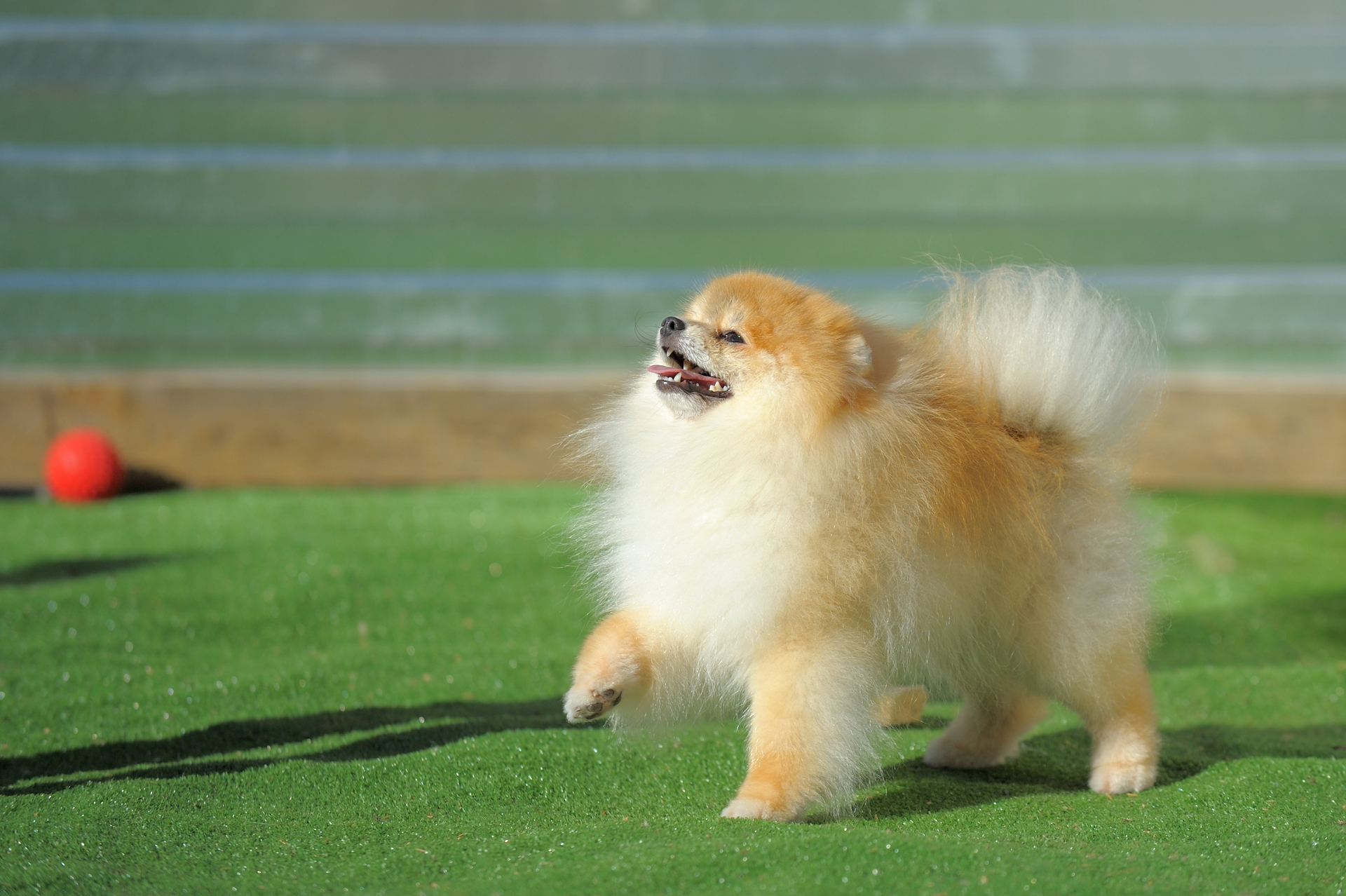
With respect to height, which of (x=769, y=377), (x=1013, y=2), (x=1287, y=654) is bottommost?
(x=1287, y=654)

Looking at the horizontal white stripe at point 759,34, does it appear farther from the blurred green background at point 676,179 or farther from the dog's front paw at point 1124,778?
the dog's front paw at point 1124,778

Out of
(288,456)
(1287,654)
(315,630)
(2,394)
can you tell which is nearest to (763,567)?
(315,630)

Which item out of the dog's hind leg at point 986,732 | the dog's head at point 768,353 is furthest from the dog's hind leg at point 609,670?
the dog's hind leg at point 986,732

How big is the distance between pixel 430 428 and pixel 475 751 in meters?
3.39

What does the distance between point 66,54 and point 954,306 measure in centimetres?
526

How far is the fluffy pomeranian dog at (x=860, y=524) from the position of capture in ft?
7.20

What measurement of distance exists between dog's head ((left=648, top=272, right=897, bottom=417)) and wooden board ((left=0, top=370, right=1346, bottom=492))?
331 centimetres

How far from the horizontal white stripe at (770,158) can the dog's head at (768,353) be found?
156 inches

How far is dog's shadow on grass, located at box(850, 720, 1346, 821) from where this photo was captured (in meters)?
2.47

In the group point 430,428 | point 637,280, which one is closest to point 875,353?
point 430,428

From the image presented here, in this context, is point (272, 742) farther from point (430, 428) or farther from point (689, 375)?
point (430, 428)

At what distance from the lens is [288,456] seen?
5.74 meters

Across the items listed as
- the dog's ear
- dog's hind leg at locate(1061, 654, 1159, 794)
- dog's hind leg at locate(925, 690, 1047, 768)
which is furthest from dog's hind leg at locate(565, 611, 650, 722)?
dog's hind leg at locate(1061, 654, 1159, 794)

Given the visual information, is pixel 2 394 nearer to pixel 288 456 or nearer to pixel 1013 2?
pixel 288 456
